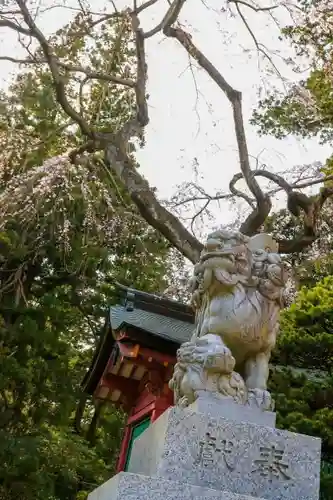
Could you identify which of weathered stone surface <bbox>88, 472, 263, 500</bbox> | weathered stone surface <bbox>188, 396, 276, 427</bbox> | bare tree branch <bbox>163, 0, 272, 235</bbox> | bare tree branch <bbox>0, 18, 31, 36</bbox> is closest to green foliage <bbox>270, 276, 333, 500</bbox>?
bare tree branch <bbox>163, 0, 272, 235</bbox>

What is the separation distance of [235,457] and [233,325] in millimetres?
743

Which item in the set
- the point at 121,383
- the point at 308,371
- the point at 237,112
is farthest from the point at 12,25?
the point at 308,371

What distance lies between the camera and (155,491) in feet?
9.64

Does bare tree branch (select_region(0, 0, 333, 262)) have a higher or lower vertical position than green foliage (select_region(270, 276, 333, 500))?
higher

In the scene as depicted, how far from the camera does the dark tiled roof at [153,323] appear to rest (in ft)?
27.9

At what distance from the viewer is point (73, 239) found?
12633mm

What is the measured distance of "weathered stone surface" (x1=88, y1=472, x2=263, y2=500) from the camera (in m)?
2.92

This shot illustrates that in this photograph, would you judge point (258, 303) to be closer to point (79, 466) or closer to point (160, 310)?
point (160, 310)

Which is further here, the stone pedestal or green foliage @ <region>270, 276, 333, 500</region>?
green foliage @ <region>270, 276, 333, 500</region>

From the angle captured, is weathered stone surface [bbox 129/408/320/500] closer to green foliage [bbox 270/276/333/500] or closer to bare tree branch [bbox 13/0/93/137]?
green foliage [bbox 270/276/333/500]

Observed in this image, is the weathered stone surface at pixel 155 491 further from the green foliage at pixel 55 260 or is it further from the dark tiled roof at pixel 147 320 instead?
the green foliage at pixel 55 260

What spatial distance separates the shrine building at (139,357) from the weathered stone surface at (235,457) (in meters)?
5.11

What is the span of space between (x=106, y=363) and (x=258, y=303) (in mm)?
6712

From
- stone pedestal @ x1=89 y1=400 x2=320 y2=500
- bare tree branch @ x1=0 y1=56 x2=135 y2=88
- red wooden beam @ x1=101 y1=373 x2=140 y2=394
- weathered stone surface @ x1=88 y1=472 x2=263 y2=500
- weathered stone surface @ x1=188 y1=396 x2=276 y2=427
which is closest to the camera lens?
weathered stone surface @ x1=88 y1=472 x2=263 y2=500
